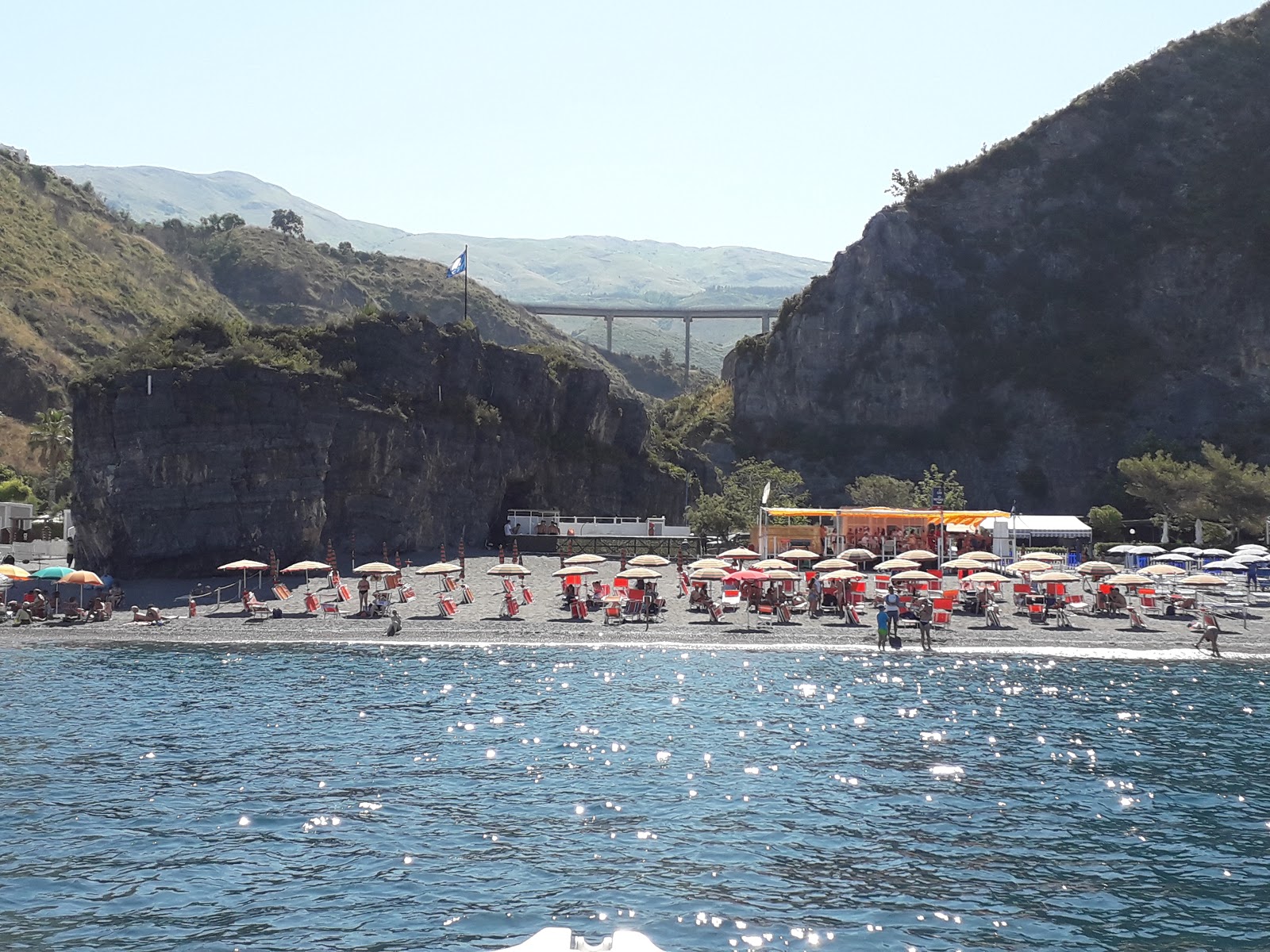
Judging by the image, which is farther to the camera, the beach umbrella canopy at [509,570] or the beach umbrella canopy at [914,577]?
the beach umbrella canopy at [509,570]

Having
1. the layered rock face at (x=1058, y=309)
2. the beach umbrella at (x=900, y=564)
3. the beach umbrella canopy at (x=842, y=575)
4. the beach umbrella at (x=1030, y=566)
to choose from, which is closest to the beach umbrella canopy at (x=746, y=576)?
the beach umbrella canopy at (x=842, y=575)

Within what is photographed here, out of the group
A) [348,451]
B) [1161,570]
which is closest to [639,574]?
[1161,570]

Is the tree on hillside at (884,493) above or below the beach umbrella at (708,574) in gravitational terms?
above

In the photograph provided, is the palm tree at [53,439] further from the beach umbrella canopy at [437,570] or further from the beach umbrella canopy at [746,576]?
the beach umbrella canopy at [746,576]

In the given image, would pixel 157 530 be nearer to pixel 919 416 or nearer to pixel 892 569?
pixel 892 569

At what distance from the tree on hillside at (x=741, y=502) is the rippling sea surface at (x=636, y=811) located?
128ft

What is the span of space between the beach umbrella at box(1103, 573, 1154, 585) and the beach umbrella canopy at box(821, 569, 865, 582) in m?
10.0

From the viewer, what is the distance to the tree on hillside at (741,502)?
244 feet

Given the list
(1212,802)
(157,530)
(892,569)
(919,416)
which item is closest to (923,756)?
(1212,802)

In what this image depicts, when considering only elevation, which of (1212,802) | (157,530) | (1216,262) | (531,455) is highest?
(1216,262)

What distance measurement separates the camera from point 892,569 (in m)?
52.2

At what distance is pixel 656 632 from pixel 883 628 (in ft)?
27.4

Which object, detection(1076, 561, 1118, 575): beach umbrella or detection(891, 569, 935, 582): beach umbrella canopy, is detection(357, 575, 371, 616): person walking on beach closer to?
detection(891, 569, 935, 582): beach umbrella canopy

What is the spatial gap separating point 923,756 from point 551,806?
8644mm
